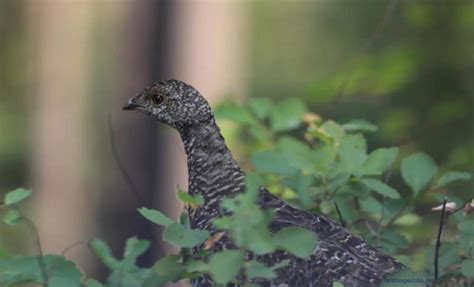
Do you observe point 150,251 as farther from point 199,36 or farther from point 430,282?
point 430,282

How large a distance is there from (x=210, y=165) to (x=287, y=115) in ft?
2.05

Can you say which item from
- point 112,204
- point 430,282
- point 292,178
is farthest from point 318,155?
point 112,204

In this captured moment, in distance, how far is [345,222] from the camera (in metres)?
4.85

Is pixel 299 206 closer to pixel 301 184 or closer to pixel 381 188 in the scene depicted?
pixel 301 184

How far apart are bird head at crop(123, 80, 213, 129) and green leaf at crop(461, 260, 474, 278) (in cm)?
202

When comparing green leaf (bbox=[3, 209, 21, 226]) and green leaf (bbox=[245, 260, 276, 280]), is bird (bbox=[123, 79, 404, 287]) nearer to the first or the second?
green leaf (bbox=[3, 209, 21, 226])

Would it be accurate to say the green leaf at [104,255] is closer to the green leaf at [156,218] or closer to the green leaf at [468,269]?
the green leaf at [156,218]

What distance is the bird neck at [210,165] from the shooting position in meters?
5.05

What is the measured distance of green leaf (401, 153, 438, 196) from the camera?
4.65m

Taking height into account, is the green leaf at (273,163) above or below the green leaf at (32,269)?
above

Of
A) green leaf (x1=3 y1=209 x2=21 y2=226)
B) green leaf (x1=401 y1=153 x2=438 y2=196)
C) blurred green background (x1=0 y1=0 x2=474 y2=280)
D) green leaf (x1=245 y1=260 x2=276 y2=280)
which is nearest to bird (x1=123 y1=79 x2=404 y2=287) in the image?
green leaf (x1=401 y1=153 x2=438 y2=196)

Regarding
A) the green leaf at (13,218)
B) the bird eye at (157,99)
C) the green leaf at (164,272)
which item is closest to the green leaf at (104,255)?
the green leaf at (164,272)

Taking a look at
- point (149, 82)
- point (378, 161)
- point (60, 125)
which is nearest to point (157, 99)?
point (378, 161)

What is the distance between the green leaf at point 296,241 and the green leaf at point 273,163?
1493 mm
